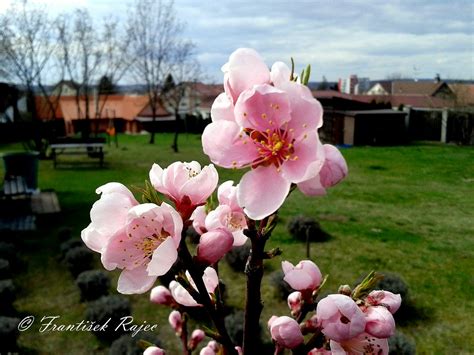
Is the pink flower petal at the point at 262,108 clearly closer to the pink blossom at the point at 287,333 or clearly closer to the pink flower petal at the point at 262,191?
the pink flower petal at the point at 262,191

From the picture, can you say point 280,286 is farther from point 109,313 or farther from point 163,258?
point 163,258

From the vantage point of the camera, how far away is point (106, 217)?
477 mm

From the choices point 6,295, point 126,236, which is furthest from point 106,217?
point 6,295

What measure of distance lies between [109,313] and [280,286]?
3.60 ft

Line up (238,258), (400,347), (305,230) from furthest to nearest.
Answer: (305,230)
(238,258)
(400,347)

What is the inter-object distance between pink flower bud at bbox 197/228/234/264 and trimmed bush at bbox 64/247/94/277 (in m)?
3.61

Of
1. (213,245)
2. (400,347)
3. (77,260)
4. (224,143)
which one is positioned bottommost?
(77,260)

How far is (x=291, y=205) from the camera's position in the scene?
19.2ft

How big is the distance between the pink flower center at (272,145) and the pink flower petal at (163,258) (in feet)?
0.34

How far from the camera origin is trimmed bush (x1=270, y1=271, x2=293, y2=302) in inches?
128

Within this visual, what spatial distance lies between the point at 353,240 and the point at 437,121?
1249 mm

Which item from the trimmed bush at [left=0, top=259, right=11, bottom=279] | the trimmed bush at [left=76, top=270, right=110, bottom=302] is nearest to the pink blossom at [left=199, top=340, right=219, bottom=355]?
the trimmed bush at [left=76, top=270, right=110, bottom=302]

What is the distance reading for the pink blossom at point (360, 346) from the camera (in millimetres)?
485

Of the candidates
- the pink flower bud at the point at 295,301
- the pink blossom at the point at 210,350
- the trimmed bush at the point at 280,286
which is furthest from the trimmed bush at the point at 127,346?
the pink flower bud at the point at 295,301
